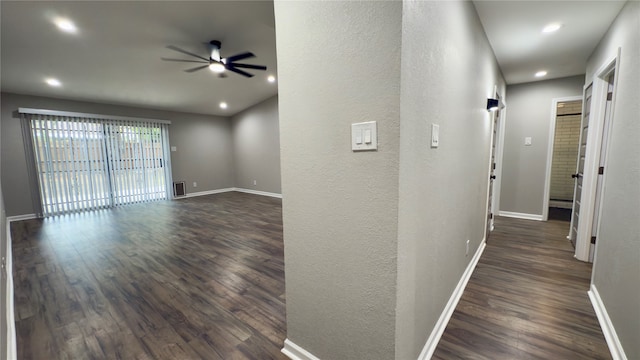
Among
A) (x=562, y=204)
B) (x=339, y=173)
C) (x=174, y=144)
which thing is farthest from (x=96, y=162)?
(x=562, y=204)

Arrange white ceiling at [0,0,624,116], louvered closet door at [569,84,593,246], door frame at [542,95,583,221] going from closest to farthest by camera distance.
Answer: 1. white ceiling at [0,0,624,116]
2. louvered closet door at [569,84,593,246]
3. door frame at [542,95,583,221]

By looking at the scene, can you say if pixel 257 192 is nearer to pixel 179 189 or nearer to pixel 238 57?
pixel 179 189

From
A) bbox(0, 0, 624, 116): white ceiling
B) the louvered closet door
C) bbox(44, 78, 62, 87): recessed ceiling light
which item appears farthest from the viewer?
bbox(44, 78, 62, 87): recessed ceiling light

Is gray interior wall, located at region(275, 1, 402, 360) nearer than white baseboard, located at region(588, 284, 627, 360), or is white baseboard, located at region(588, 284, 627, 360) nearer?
gray interior wall, located at region(275, 1, 402, 360)

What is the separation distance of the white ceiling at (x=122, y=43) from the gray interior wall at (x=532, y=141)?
4.31 meters

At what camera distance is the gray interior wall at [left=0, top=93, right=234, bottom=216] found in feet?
15.4

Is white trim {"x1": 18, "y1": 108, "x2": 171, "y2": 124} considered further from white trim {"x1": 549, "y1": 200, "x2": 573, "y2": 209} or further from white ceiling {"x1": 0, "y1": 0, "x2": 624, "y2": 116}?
white trim {"x1": 549, "y1": 200, "x2": 573, "y2": 209}

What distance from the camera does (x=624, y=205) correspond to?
5.25 feet

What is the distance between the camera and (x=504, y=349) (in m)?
1.55

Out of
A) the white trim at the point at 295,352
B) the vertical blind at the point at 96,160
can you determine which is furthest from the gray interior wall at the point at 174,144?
the white trim at the point at 295,352

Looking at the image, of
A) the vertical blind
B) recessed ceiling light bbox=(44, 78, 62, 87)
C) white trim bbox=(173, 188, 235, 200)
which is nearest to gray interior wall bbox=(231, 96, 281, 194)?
white trim bbox=(173, 188, 235, 200)

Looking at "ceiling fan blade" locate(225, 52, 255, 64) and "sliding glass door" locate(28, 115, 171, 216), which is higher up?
"ceiling fan blade" locate(225, 52, 255, 64)

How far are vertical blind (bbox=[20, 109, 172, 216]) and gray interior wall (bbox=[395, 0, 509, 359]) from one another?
7.07 m

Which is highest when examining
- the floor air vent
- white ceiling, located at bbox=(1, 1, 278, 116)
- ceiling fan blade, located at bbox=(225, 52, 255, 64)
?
white ceiling, located at bbox=(1, 1, 278, 116)
